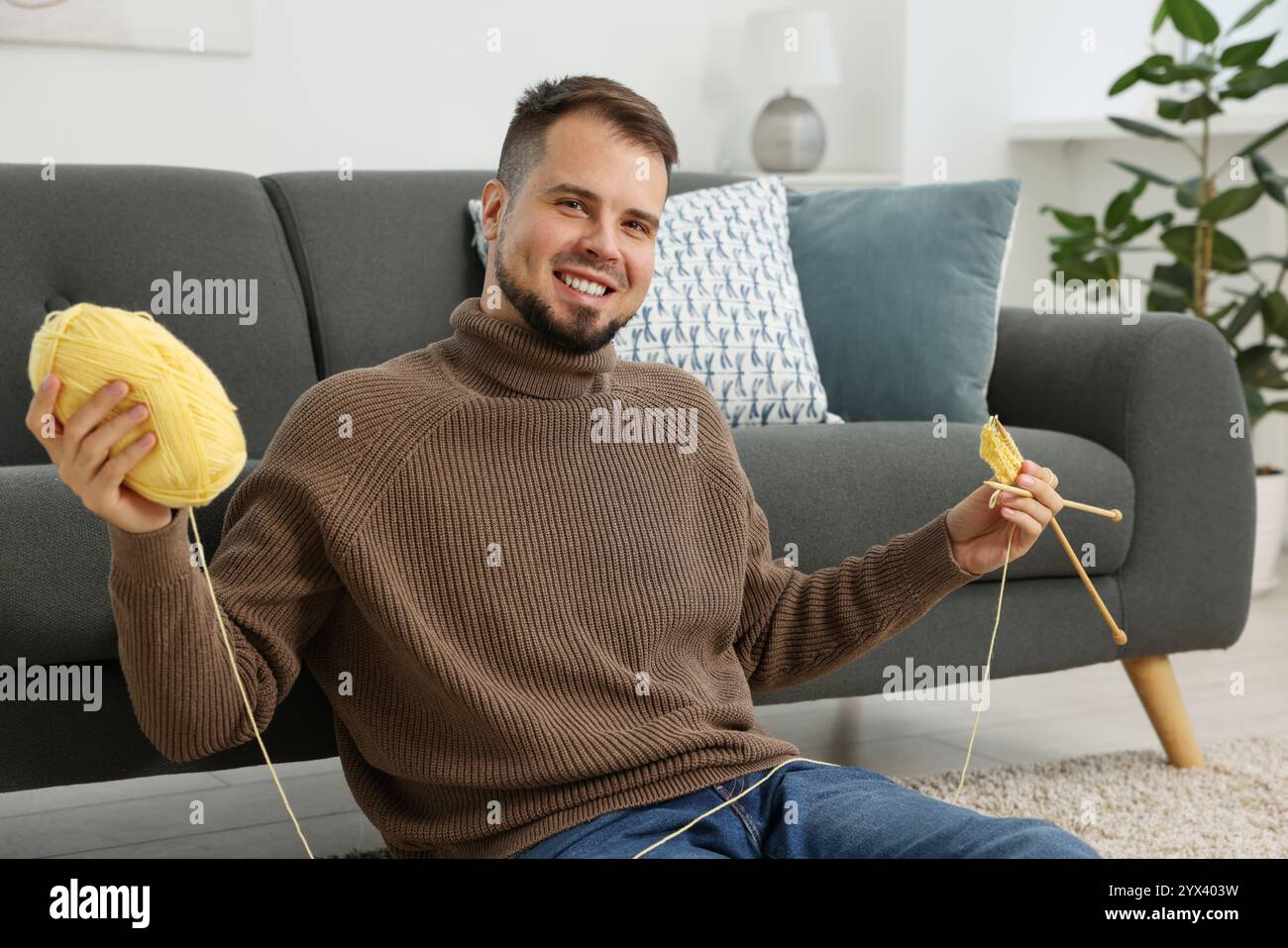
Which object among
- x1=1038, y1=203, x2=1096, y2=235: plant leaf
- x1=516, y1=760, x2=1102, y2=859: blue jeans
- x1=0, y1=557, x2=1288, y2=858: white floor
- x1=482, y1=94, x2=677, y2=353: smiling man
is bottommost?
x1=0, y1=557, x2=1288, y2=858: white floor

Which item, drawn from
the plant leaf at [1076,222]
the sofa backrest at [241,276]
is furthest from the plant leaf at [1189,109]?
the sofa backrest at [241,276]

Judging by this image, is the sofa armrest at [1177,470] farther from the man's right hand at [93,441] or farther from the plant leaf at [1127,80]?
the man's right hand at [93,441]

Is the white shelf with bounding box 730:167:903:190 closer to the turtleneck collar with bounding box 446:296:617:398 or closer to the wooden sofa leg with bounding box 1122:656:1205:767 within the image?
the wooden sofa leg with bounding box 1122:656:1205:767

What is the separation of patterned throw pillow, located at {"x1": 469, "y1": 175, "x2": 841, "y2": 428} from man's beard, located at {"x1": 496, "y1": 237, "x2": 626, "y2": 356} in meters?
0.84

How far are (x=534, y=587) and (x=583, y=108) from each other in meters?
0.41

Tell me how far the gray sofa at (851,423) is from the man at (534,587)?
565mm

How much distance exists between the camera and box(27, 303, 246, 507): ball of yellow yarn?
95 cm

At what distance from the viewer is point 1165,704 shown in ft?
7.36

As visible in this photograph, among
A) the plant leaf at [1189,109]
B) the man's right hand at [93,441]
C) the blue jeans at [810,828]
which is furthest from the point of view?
the plant leaf at [1189,109]

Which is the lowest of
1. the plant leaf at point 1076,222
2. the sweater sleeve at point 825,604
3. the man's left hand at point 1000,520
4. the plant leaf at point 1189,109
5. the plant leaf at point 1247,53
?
the sweater sleeve at point 825,604

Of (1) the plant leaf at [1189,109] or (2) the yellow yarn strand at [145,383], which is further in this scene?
(1) the plant leaf at [1189,109]

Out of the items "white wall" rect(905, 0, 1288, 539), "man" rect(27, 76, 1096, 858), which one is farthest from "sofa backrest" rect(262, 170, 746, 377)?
"white wall" rect(905, 0, 1288, 539)

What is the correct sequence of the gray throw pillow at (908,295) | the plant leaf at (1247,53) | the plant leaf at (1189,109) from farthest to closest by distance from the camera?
the plant leaf at (1189,109), the plant leaf at (1247,53), the gray throw pillow at (908,295)

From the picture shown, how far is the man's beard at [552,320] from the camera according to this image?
1.29m
